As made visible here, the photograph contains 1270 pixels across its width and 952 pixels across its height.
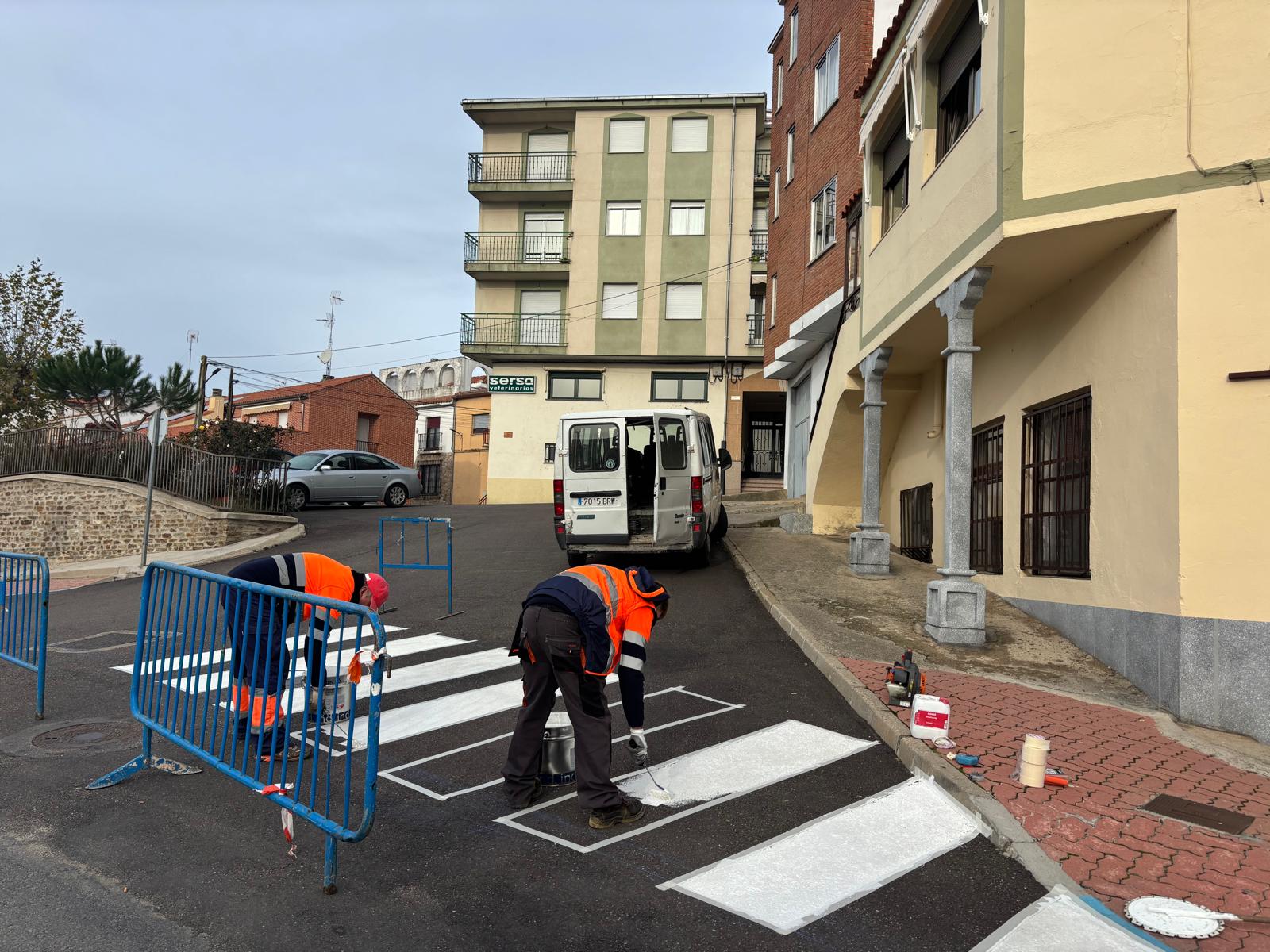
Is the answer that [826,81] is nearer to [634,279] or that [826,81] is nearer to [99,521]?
[634,279]

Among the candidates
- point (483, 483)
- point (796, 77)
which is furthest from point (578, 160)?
point (483, 483)

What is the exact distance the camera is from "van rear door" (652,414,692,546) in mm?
12594

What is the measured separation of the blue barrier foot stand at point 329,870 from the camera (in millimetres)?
3723

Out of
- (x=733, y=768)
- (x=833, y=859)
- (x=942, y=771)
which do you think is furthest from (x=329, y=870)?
(x=942, y=771)

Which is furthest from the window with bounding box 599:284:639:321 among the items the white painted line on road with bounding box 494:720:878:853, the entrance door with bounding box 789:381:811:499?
the white painted line on road with bounding box 494:720:878:853

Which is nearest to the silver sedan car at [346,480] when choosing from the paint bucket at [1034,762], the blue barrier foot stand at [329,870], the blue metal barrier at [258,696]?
the blue metal barrier at [258,696]

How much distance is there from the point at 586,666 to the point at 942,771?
2233mm

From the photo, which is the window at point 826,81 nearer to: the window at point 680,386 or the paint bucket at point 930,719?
the window at point 680,386

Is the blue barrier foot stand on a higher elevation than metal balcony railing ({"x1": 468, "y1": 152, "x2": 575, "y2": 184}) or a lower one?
lower

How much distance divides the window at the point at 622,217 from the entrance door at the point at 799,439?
12.0 metres

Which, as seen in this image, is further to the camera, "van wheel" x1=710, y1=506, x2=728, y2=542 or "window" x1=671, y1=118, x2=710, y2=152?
"window" x1=671, y1=118, x2=710, y2=152

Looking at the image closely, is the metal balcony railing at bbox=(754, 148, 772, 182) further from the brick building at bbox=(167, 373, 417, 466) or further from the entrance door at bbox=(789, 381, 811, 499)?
the brick building at bbox=(167, 373, 417, 466)

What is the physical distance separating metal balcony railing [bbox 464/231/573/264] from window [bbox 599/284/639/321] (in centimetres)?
271

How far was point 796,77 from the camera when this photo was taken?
71.9ft
